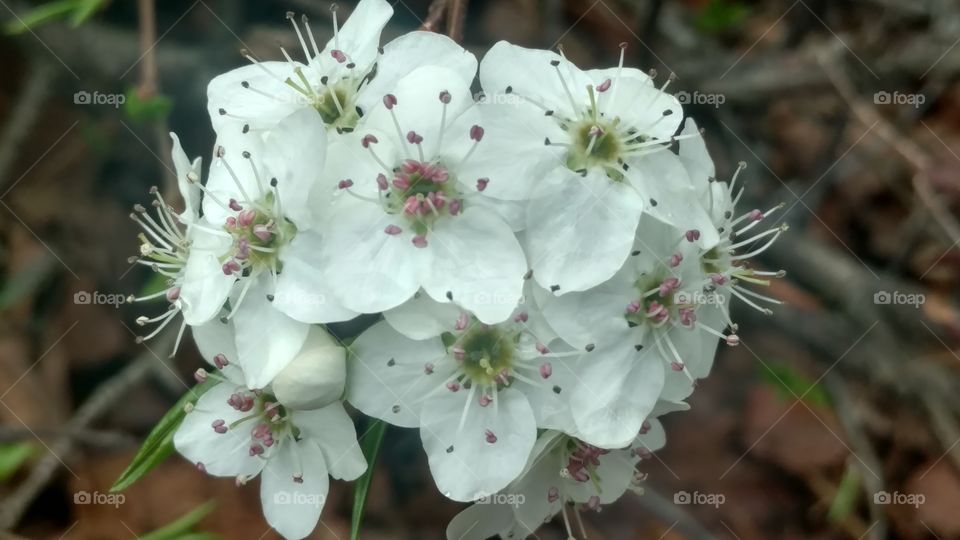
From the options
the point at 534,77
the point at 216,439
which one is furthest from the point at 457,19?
the point at 216,439

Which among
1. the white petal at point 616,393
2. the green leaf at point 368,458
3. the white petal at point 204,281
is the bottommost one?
the green leaf at point 368,458

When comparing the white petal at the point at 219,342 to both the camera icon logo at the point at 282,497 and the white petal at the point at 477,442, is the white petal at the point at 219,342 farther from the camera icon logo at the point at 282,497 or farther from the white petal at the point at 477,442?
the white petal at the point at 477,442

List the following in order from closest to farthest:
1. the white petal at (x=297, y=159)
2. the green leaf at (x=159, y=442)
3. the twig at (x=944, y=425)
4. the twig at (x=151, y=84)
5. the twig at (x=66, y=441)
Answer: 1. the white petal at (x=297, y=159)
2. the green leaf at (x=159, y=442)
3. the twig at (x=151, y=84)
4. the twig at (x=66, y=441)
5. the twig at (x=944, y=425)

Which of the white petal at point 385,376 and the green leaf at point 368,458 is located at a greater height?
the white petal at point 385,376

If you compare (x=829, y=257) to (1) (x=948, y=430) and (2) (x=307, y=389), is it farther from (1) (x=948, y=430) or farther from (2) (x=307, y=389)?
(2) (x=307, y=389)

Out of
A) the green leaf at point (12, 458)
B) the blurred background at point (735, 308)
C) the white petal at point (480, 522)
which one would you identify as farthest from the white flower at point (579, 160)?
the green leaf at point (12, 458)

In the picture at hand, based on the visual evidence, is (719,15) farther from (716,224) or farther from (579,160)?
(579,160)
